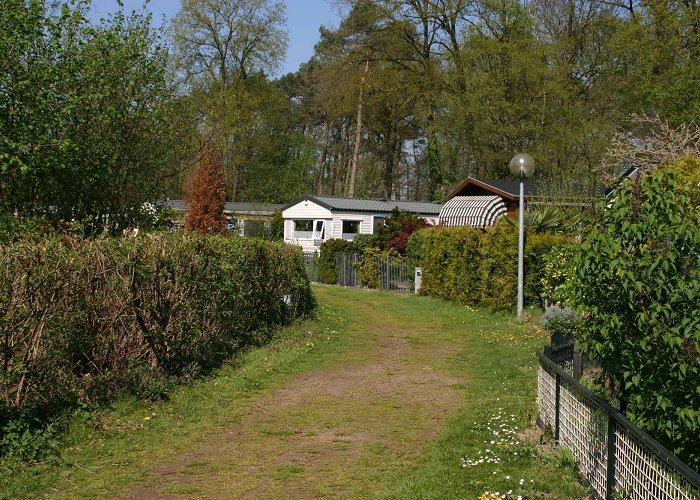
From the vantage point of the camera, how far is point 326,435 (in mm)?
7875

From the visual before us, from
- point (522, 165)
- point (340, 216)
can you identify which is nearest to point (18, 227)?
point (522, 165)

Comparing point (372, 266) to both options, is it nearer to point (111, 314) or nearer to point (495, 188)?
point (495, 188)

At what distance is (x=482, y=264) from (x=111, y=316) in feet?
A: 42.3

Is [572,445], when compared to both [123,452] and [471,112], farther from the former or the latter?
[471,112]

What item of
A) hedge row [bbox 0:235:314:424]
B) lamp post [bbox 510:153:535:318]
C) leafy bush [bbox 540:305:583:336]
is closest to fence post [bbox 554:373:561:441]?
hedge row [bbox 0:235:314:424]

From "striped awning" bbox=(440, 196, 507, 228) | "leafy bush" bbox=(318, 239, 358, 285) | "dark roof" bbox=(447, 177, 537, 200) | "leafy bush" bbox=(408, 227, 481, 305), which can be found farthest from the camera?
"leafy bush" bbox=(318, 239, 358, 285)

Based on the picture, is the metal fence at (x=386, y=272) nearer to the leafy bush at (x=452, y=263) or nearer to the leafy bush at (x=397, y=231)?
the leafy bush at (x=397, y=231)

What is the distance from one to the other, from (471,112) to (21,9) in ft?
98.5

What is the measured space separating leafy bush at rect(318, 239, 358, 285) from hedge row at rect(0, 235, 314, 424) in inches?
741

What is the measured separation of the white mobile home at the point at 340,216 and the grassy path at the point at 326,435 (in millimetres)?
29449

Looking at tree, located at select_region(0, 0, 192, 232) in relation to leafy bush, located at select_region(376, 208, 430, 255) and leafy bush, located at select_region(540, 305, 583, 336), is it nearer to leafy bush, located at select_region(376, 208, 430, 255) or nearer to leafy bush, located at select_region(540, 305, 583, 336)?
leafy bush, located at select_region(540, 305, 583, 336)

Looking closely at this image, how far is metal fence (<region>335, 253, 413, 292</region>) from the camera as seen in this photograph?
89.0 ft

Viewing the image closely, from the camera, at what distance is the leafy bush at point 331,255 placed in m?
31.5

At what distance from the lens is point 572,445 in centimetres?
651
